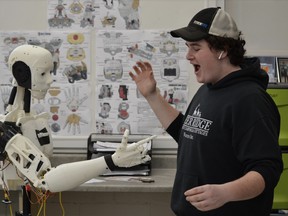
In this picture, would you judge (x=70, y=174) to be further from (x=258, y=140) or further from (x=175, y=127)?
(x=258, y=140)

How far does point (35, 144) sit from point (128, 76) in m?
1.33

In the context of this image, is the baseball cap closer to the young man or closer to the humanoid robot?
the young man

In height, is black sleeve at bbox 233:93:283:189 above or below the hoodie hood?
below

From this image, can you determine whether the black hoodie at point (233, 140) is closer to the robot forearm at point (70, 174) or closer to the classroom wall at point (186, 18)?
the robot forearm at point (70, 174)

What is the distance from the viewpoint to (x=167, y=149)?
10.4 ft

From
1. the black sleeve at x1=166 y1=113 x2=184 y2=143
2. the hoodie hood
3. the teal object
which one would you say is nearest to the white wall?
the teal object

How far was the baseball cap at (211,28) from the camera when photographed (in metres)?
1.74

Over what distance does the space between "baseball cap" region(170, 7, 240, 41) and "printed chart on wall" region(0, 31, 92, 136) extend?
1470 mm

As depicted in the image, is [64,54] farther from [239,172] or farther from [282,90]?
[239,172]

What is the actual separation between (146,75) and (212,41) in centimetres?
42

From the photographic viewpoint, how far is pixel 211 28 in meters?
1.74

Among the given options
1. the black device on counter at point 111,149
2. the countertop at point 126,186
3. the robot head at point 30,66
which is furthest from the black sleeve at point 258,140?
the black device on counter at point 111,149

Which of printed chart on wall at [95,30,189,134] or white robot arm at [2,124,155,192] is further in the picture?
printed chart on wall at [95,30,189,134]

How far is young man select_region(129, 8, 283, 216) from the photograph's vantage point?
1551 mm
